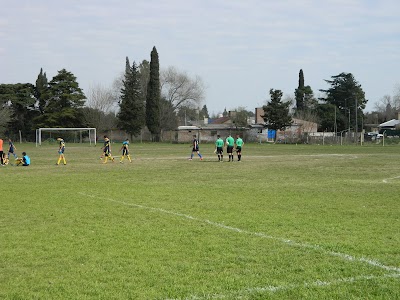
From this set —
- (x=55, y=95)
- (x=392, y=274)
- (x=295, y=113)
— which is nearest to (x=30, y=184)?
(x=392, y=274)

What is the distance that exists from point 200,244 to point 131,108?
74588 mm

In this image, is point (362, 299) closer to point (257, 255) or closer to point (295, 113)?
point (257, 255)

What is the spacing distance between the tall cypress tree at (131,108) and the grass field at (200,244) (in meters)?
67.1

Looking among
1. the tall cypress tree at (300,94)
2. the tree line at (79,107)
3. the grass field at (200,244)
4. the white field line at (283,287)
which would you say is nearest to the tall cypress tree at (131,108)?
the tree line at (79,107)

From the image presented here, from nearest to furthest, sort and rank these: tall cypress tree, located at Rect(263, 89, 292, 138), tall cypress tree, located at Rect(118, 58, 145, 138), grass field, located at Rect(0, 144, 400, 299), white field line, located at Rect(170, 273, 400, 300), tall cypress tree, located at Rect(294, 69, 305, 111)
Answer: white field line, located at Rect(170, 273, 400, 300) < grass field, located at Rect(0, 144, 400, 299) < tall cypress tree, located at Rect(263, 89, 292, 138) < tall cypress tree, located at Rect(118, 58, 145, 138) < tall cypress tree, located at Rect(294, 69, 305, 111)

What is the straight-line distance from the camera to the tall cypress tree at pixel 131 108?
80.8 meters

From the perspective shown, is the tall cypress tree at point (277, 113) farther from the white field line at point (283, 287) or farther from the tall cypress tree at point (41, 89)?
the white field line at point (283, 287)

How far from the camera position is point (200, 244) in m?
7.35

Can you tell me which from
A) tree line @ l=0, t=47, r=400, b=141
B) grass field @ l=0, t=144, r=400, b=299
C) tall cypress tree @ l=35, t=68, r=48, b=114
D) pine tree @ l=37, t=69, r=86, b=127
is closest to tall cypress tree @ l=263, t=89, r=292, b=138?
tree line @ l=0, t=47, r=400, b=141

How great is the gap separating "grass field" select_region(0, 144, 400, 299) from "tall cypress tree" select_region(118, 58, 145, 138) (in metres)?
67.1

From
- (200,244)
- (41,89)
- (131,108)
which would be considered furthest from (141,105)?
(200,244)

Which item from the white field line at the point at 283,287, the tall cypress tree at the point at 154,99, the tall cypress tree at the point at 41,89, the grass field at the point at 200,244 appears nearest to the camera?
the white field line at the point at 283,287

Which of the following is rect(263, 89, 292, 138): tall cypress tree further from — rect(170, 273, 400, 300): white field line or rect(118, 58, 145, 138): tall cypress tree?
rect(170, 273, 400, 300): white field line

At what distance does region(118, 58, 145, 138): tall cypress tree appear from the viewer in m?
80.8
